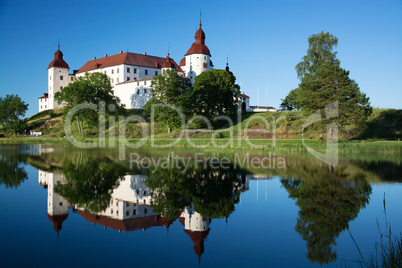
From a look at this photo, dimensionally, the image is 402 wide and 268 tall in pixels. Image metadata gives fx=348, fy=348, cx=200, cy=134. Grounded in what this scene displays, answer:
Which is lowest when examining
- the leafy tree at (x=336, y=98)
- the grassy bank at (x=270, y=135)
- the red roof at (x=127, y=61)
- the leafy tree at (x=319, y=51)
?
the grassy bank at (x=270, y=135)

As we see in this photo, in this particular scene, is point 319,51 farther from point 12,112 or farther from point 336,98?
point 12,112

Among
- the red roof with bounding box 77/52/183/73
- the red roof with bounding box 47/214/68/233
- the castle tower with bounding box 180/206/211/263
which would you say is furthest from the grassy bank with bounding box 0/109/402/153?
the red roof with bounding box 47/214/68/233

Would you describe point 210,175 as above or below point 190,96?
below

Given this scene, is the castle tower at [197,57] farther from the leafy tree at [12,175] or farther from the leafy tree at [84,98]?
the leafy tree at [12,175]

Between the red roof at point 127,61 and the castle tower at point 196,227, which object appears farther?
the red roof at point 127,61

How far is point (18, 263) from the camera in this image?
6.58 meters

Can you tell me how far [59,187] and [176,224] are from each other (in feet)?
22.4

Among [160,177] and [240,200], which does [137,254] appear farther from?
[160,177]

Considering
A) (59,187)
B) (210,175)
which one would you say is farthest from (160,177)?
(59,187)

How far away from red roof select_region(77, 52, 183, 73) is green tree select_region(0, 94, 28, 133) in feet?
67.0

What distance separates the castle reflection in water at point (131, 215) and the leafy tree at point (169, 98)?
→ 37.3 meters

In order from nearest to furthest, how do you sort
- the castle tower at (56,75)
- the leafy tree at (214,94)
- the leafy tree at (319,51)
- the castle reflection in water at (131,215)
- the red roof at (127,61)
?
the castle reflection in water at (131,215) → the leafy tree at (319,51) → the leafy tree at (214,94) → the red roof at (127,61) → the castle tower at (56,75)

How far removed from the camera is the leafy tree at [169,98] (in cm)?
5044

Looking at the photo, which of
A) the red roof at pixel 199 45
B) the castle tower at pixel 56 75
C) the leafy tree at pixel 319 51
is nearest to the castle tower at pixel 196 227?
the leafy tree at pixel 319 51
